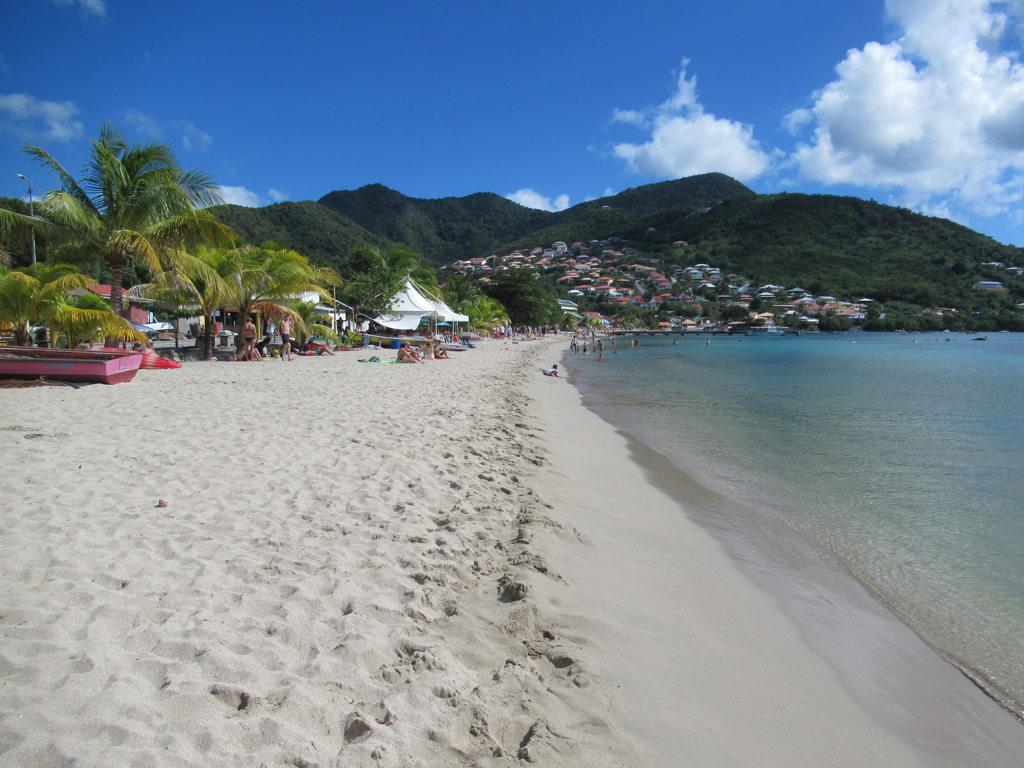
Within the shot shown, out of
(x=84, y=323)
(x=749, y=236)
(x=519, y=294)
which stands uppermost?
(x=749, y=236)

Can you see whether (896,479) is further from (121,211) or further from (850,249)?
(850,249)

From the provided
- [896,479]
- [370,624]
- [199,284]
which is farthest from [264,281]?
[370,624]

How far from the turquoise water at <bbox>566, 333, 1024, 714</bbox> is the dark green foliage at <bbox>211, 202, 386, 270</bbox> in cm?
6767

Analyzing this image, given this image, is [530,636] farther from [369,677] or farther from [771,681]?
[771,681]

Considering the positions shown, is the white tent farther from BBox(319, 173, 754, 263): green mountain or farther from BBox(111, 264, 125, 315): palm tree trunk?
BBox(319, 173, 754, 263): green mountain

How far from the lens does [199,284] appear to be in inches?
734

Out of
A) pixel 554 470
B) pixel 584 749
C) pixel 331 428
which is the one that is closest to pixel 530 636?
pixel 584 749

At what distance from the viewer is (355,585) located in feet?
10.7

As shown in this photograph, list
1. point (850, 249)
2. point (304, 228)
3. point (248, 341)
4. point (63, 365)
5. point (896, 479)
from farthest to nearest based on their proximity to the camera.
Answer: point (850, 249) → point (304, 228) → point (248, 341) → point (63, 365) → point (896, 479)

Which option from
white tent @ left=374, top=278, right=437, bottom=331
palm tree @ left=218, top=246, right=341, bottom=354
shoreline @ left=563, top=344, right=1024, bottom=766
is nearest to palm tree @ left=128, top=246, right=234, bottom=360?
palm tree @ left=218, top=246, right=341, bottom=354

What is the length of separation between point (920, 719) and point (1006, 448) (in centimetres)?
1021

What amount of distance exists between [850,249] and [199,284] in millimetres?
126894

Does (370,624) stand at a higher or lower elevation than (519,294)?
lower

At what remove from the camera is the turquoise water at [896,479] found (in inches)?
170
